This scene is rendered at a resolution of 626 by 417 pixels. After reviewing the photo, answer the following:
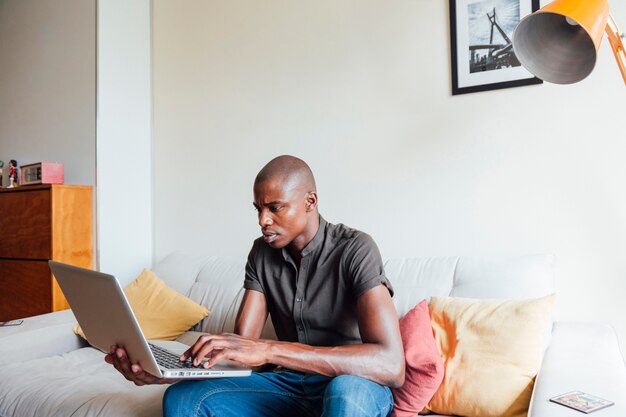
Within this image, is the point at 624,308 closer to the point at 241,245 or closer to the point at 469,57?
the point at 469,57

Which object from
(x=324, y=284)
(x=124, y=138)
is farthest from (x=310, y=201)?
(x=124, y=138)

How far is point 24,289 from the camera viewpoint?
297 centimetres

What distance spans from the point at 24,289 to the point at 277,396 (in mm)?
2190

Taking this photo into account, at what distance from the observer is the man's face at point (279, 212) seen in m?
1.58

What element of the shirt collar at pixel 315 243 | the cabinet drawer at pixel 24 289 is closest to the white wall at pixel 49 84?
the cabinet drawer at pixel 24 289

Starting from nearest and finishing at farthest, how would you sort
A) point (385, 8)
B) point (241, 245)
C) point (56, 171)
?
point (385, 8) → point (241, 245) → point (56, 171)

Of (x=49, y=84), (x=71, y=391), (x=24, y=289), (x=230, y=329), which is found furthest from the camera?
(x=49, y=84)

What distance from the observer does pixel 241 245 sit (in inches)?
110

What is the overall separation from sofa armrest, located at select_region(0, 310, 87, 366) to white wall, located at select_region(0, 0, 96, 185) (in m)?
0.85

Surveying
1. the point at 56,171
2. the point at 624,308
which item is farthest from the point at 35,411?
the point at 624,308

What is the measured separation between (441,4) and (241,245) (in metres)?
1.55

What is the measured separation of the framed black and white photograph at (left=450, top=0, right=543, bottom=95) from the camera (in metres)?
2.10

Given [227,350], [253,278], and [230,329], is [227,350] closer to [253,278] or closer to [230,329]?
[253,278]

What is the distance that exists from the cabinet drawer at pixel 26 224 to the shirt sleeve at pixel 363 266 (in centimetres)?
198
